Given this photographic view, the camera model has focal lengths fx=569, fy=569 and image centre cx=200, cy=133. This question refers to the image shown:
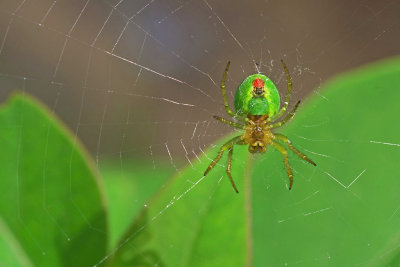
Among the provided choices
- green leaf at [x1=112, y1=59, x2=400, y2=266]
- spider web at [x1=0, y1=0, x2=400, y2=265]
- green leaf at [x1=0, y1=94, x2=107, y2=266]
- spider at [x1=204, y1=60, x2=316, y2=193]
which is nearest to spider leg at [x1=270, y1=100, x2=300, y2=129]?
spider at [x1=204, y1=60, x2=316, y2=193]

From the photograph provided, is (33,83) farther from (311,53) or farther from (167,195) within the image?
(167,195)

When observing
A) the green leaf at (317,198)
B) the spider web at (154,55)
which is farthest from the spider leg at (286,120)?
the spider web at (154,55)

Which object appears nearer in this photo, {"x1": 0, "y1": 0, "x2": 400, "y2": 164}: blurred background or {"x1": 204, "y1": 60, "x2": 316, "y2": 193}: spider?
{"x1": 204, "y1": 60, "x2": 316, "y2": 193}: spider

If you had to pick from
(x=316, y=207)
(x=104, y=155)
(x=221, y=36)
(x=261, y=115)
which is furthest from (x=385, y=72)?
(x=104, y=155)

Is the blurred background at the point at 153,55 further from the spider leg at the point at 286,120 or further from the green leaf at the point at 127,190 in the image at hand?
the green leaf at the point at 127,190

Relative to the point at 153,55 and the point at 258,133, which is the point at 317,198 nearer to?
the point at 258,133

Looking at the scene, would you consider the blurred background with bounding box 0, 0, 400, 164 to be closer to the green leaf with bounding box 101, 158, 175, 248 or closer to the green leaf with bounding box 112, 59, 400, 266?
the green leaf with bounding box 101, 158, 175, 248
